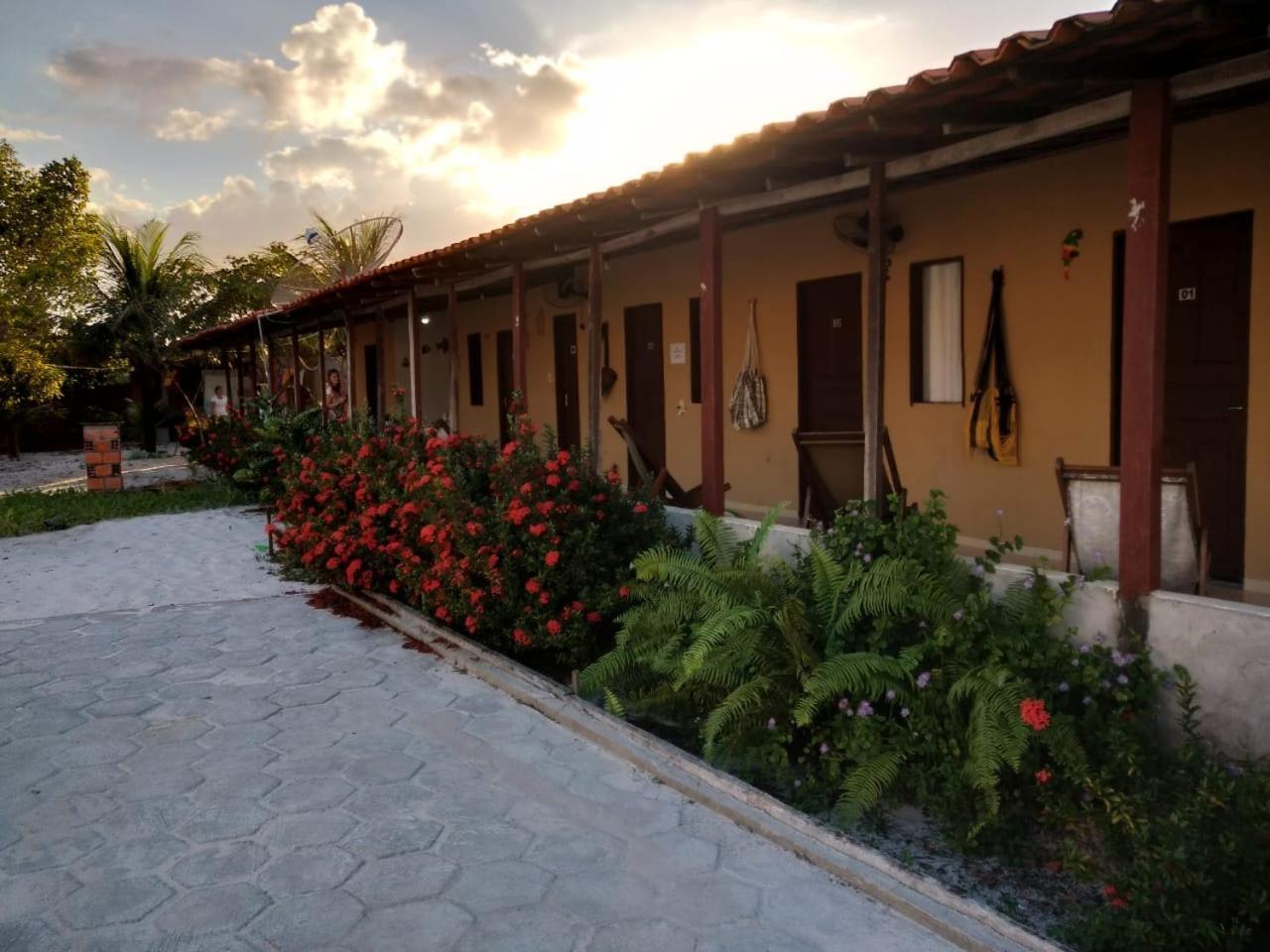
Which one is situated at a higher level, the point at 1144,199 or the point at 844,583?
the point at 1144,199

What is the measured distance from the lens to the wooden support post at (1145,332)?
3629 mm

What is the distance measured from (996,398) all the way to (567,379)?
698cm

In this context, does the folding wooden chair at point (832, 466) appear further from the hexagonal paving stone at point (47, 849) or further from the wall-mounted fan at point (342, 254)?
the wall-mounted fan at point (342, 254)

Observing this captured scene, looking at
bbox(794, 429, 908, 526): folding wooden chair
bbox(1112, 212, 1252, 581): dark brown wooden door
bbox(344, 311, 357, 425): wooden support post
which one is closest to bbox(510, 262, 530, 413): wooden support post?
bbox(794, 429, 908, 526): folding wooden chair

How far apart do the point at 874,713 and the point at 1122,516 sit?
1272 millimetres

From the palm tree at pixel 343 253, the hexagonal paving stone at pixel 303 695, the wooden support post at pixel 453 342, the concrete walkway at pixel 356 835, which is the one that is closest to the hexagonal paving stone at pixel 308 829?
the concrete walkway at pixel 356 835

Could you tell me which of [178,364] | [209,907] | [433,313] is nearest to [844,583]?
[209,907]

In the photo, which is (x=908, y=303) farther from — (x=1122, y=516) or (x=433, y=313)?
(x=433, y=313)

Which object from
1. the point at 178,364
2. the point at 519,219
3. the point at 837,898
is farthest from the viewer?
the point at 178,364

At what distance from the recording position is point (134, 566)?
9039mm

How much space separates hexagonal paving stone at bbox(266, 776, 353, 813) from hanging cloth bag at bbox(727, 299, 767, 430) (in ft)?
19.5

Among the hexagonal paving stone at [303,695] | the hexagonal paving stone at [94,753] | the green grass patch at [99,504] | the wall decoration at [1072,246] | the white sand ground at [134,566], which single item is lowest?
the hexagonal paving stone at [94,753]

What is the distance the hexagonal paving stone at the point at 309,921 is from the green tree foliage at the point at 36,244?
18593mm

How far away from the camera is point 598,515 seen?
5.68 meters
